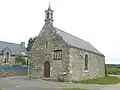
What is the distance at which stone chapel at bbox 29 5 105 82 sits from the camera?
1147 inches

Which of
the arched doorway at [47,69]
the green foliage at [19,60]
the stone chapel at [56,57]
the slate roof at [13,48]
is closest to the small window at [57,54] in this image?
the stone chapel at [56,57]

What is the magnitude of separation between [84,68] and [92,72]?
4.14 metres

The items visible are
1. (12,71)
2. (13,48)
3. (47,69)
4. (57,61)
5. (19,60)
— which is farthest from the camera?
(13,48)

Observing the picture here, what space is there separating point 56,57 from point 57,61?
0.64 meters

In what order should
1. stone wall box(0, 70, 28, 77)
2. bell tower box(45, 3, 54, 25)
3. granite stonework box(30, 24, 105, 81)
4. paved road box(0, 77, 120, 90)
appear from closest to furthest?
paved road box(0, 77, 120, 90) < granite stonework box(30, 24, 105, 81) < bell tower box(45, 3, 54, 25) < stone wall box(0, 70, 28, 77)

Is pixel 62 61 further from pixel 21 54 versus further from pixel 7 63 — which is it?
pixel 21 54

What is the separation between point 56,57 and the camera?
3038 centimetres

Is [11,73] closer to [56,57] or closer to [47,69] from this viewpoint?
[47,69]

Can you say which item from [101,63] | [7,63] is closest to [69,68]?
[101,63]

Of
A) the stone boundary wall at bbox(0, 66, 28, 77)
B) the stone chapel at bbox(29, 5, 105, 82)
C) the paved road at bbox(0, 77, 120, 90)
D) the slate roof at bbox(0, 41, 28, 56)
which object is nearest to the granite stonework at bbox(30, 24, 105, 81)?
the stone chapel at bbox(29, 5, 105, 82)

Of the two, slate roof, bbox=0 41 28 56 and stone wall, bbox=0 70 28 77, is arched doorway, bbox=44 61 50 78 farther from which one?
slate roof, bbox=0 41 28 56

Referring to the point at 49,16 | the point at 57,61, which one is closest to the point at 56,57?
the point at 57,61

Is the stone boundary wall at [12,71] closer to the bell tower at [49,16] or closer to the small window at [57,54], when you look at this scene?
the small window at [57,54]

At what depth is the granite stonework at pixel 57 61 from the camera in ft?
95.1
